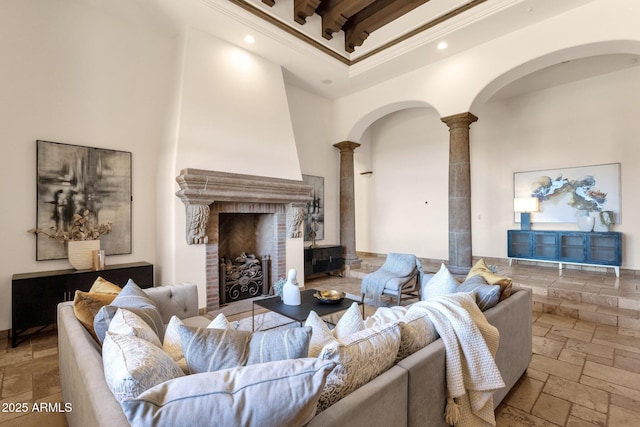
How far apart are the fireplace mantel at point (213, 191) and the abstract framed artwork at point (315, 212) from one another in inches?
54.7

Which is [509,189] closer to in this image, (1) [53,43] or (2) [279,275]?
(2) [279,275]

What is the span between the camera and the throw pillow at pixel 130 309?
1527mm

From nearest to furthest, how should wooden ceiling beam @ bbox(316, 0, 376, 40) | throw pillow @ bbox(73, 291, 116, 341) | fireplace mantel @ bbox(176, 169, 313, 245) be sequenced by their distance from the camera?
throw pillow @ bbox(73, 291, 116, 341) < fireplace mantel @ bbox(176, 169, 313, 245) < wooden ceiling beam @ bbox(316, 0, 376, 40)

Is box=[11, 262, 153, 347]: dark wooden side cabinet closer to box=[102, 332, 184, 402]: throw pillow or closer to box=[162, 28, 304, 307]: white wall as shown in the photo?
box=[162, 28, 304, 307]: white wall

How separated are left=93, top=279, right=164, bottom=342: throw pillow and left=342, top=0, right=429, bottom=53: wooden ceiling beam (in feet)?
15.6

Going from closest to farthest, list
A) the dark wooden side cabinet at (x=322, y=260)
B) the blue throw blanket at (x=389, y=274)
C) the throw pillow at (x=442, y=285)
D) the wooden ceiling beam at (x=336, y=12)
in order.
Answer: the throw pillow at (x=442, y=285) < the blue throw blanket at (x=389, y=274) < the wooden ceiling beam at (x=336, y=12) < the dark wooden side cabinet at (x=322, y=260)

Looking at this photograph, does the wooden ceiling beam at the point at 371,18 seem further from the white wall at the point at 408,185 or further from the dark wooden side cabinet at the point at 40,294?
the dark wooden side cabinet at the point at 40,294

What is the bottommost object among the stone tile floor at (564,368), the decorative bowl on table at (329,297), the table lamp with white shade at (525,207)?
the stone tile floor at (564,368)

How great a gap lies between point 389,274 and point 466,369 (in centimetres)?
269

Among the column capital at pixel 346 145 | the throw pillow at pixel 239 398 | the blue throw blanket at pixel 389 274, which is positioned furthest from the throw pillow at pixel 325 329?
the column capital at pixel 346 145

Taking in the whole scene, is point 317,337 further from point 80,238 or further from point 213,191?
point 80,238

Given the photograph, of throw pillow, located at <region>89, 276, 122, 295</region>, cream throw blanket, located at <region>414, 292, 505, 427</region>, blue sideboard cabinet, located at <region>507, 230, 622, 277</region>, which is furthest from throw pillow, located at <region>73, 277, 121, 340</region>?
blue sideboard cabinet, located at <region>507, 230, 622, 277</region>

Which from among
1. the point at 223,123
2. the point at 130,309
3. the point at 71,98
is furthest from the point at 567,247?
the point at 71,98

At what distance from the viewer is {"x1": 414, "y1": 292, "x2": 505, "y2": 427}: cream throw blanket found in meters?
1.49
